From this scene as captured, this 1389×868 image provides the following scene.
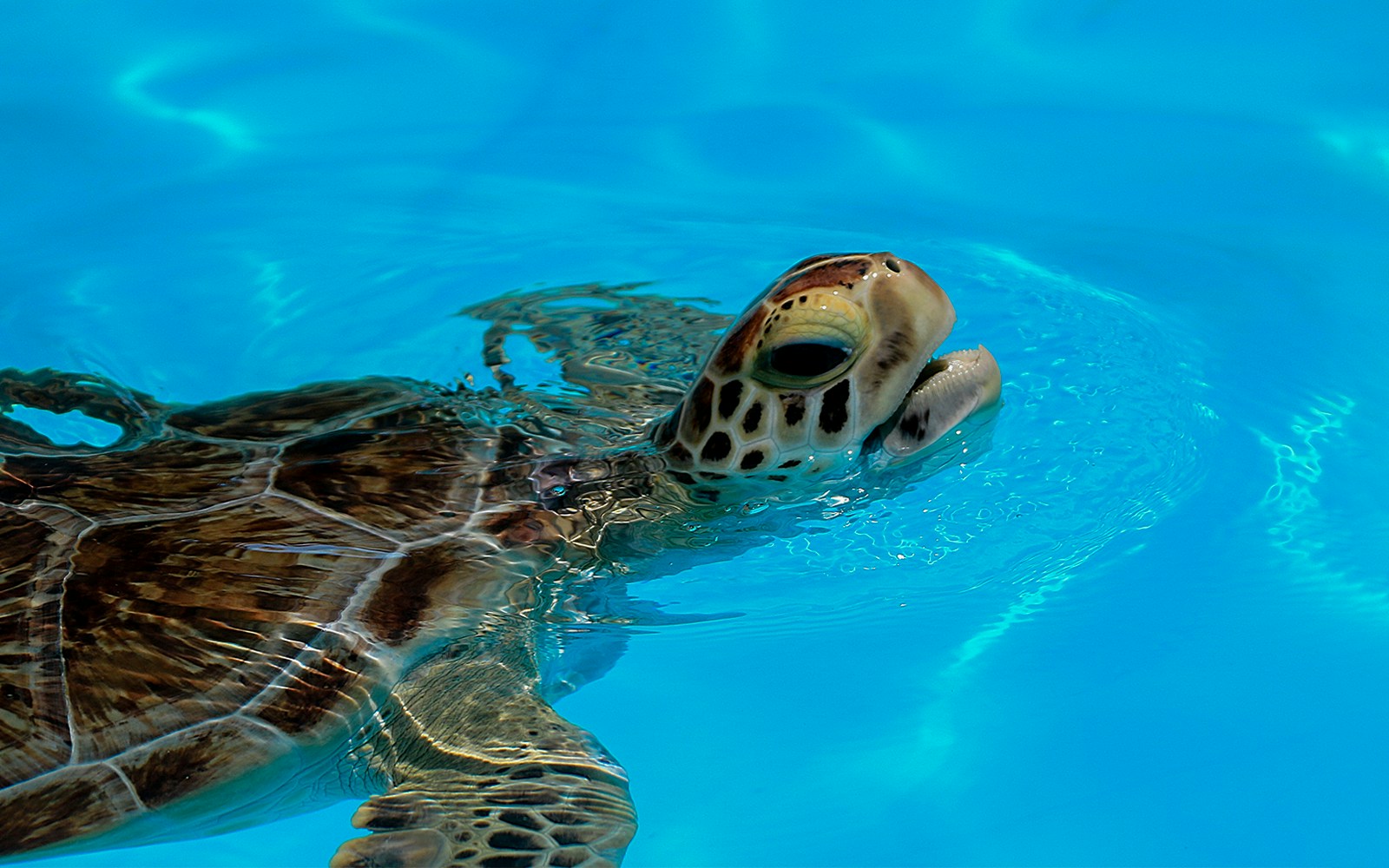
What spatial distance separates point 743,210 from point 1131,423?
184cm

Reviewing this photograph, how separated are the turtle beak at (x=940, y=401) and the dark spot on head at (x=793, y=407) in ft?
0.68

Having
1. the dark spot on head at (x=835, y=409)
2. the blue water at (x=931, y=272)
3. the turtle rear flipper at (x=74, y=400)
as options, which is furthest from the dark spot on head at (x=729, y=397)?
the turtle rear flipper at (x=74, y=400)

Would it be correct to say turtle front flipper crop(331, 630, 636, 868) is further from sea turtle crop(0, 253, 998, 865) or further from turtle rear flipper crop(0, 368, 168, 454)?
turtle rear flipper crop(0, 368, 168, 454)

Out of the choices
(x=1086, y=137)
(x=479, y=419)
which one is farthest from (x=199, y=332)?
(x=1086, y=137)

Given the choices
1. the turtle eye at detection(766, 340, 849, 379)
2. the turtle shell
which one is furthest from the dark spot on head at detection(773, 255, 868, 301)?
the turtle shell

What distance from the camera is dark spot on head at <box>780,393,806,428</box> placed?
237 cm

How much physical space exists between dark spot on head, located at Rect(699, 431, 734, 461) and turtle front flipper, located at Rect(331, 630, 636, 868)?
563mm

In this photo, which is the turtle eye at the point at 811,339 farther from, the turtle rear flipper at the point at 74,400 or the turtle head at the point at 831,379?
the turtle rear flipper at the point at 74,400

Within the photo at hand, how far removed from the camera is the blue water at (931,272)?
237cm

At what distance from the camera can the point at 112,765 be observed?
2.01m

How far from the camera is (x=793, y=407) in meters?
2.38

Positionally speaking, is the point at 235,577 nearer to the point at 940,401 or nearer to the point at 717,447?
the point at 717,447

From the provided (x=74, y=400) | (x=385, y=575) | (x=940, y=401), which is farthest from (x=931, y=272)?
(x=74, y=400)

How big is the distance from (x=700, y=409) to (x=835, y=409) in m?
0.29
